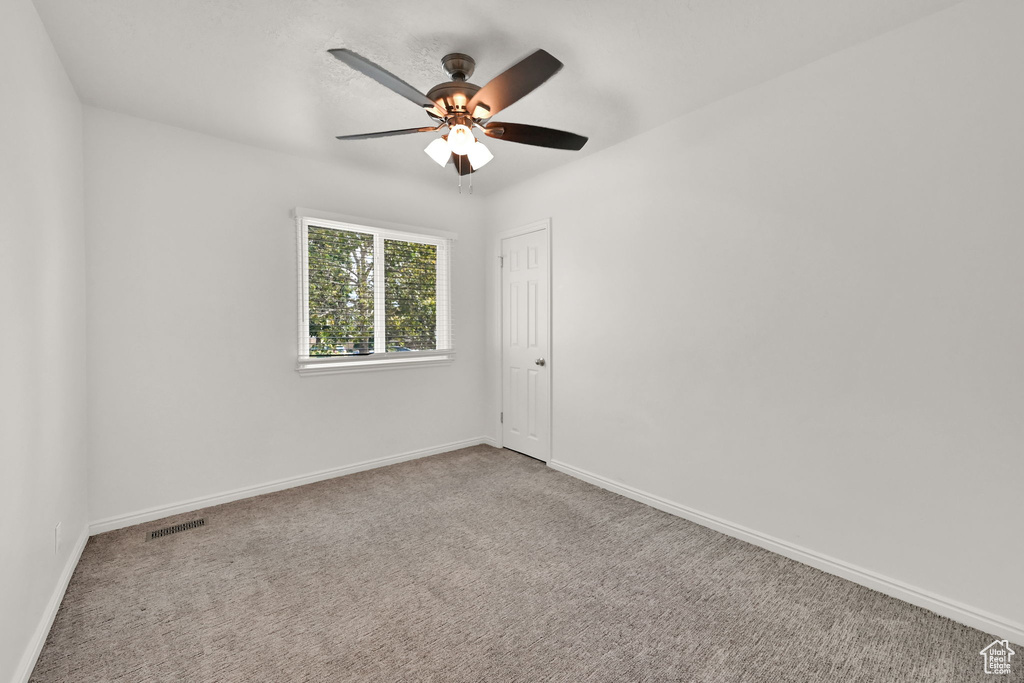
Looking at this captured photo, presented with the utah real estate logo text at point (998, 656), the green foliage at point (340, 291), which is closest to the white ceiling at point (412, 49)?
the green foliage at point (340, 291)

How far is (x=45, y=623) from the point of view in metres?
1.82

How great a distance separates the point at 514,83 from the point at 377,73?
0.58m

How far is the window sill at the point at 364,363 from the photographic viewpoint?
3.53 m

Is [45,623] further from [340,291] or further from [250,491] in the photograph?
[340,291]

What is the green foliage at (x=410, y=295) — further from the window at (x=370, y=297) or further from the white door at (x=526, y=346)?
the white door at (x=526, y=346)

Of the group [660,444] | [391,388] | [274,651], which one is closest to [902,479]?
Result: [660,444]

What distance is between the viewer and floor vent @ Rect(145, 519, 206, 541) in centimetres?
269

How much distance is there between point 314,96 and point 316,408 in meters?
2.25

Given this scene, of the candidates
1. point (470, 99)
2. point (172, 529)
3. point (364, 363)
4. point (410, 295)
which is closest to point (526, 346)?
point (410, 295)

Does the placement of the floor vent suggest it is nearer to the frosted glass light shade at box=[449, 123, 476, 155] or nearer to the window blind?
the window blind

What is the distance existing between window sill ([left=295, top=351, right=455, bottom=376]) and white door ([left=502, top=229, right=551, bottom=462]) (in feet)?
2.13

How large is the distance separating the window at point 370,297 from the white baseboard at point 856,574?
2.29 metres

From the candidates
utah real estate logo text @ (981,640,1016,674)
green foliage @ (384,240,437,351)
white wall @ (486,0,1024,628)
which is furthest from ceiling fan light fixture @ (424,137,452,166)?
utah real estate logo text @ (981,640,1016,674)

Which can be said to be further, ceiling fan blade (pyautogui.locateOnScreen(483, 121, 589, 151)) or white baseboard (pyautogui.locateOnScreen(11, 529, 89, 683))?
ceiling fan blade (pyautogui.locateOnScreen(483, 121, 589, 151))
